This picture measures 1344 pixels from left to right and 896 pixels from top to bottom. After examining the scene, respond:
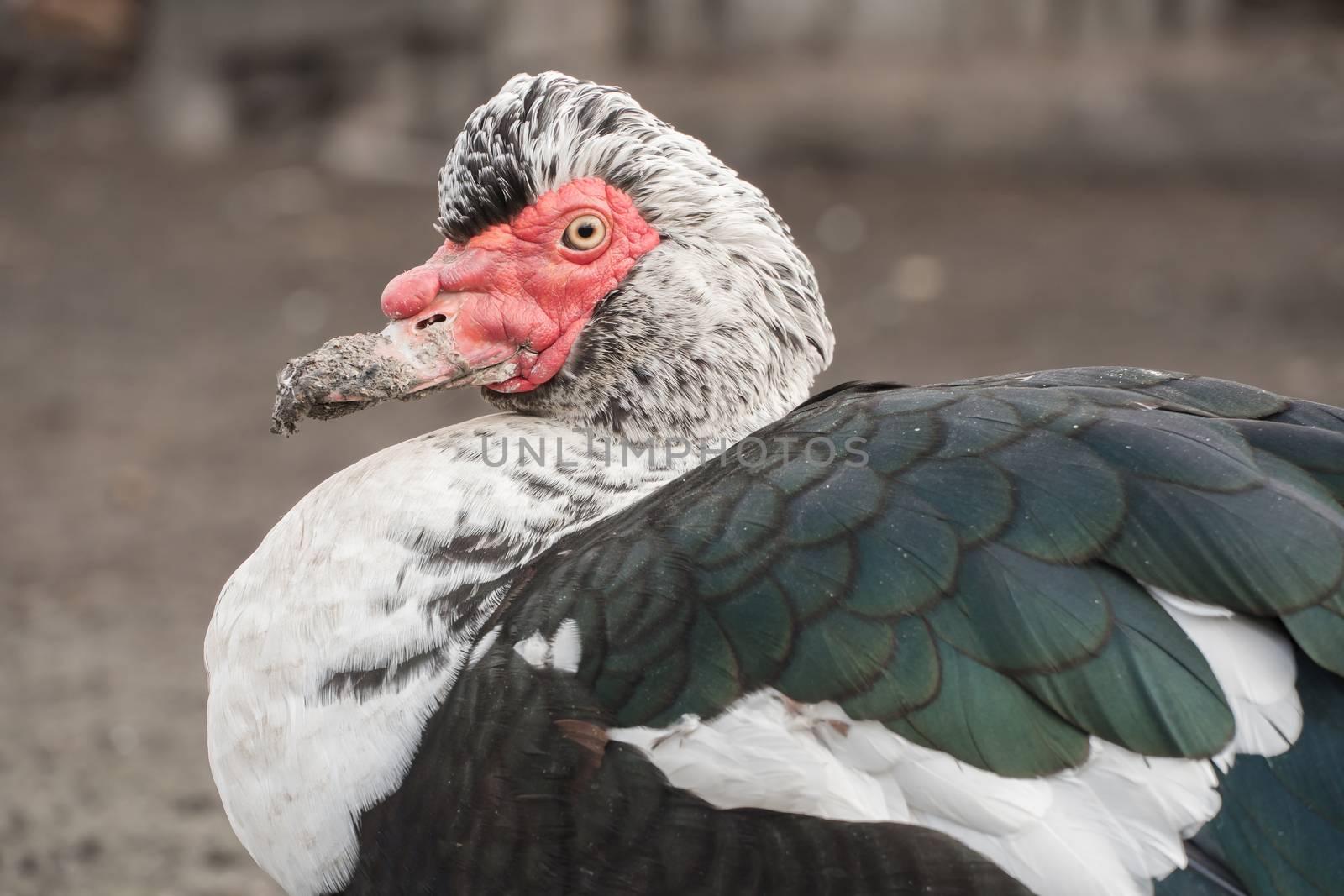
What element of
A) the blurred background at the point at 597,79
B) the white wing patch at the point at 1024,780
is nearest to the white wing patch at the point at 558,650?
the white wing patch at the point at 1024,780

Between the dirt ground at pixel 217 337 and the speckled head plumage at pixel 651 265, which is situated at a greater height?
the speckled head plumage at pixel 651 265

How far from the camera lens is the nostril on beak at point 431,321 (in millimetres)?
2592

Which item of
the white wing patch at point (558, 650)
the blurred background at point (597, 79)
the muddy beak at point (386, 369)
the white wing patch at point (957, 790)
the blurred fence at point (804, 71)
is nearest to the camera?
the white wing patch at point (957, 790)

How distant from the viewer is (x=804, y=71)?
894cm

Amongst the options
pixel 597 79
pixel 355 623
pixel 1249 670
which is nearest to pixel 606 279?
pixel 355 623

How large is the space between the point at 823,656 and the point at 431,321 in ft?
3.21

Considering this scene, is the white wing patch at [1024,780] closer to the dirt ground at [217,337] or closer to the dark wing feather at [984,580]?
the dark wing feather at [984,580]

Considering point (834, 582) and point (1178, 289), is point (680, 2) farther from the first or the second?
point (834, 582)

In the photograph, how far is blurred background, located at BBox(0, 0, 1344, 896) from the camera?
20.3 feet

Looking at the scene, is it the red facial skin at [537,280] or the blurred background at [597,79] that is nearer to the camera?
the red facial skin at [537,280]

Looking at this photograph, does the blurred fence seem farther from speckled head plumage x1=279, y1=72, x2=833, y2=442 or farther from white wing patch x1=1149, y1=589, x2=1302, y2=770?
white wing patch x1=1149, y1=589, x2=1302, y2=770

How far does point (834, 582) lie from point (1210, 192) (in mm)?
7068

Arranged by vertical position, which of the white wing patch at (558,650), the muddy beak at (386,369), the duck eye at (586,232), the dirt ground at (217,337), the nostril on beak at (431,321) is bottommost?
the dirt ground at (217,337)

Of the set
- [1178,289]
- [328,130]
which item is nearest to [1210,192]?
[1178,289]
